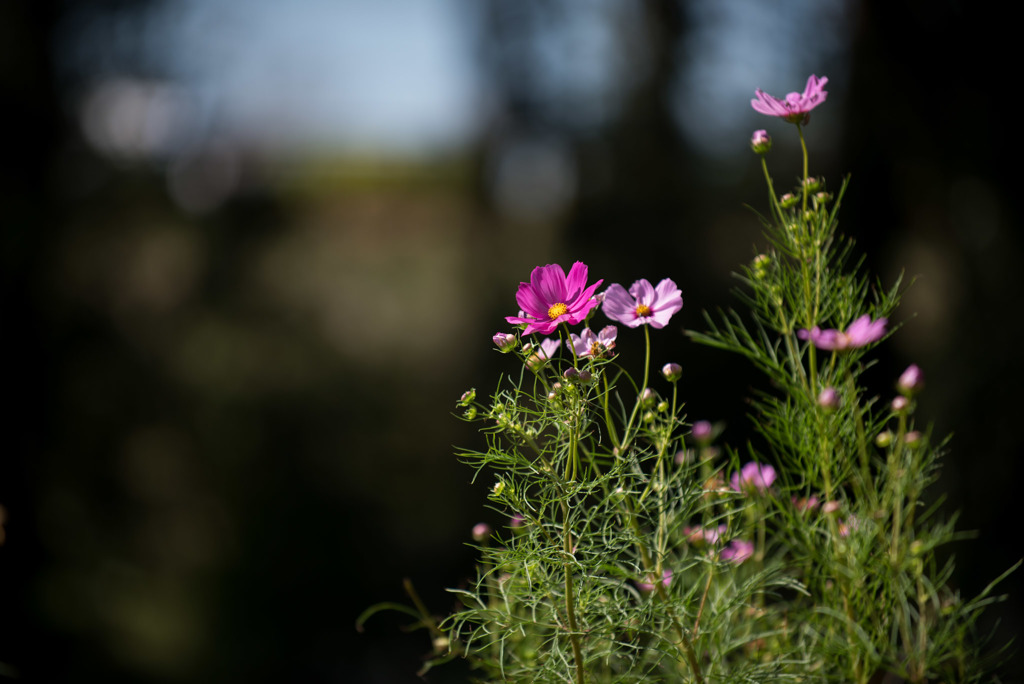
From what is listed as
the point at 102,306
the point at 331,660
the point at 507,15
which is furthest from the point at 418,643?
the point at 507,15

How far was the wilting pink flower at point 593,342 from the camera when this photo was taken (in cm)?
30

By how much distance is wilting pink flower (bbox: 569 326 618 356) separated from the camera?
30 centimetres

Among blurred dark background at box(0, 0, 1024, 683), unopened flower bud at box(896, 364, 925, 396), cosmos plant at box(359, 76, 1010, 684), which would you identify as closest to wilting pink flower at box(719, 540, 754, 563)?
cosmos plant at box(359, 76, 1010, 684)

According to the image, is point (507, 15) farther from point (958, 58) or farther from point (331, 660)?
point (331, 660)

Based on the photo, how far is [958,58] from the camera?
4.08 feet

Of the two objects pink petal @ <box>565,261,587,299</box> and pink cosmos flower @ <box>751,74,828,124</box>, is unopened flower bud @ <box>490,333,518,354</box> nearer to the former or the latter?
pink petal @ <box>565,261,587,299</box>

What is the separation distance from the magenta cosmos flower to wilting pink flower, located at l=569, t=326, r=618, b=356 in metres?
0.01

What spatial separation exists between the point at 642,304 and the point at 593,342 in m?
0.05

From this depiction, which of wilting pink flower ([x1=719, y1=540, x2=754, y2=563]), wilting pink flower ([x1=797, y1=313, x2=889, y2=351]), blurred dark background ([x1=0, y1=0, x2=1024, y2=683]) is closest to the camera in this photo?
wilting pink flower ([x1=797, y1=313, x2=889, y2=351])

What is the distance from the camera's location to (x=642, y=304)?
13.3 inches

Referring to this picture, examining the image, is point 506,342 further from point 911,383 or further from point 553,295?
point 911,383

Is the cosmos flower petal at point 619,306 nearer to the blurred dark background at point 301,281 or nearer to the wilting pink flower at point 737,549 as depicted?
the wilting pink flower at point 737,549

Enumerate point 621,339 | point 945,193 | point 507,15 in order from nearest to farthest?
point 945,193
point 621,339
point 507,15

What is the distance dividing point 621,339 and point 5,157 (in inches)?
54.5
